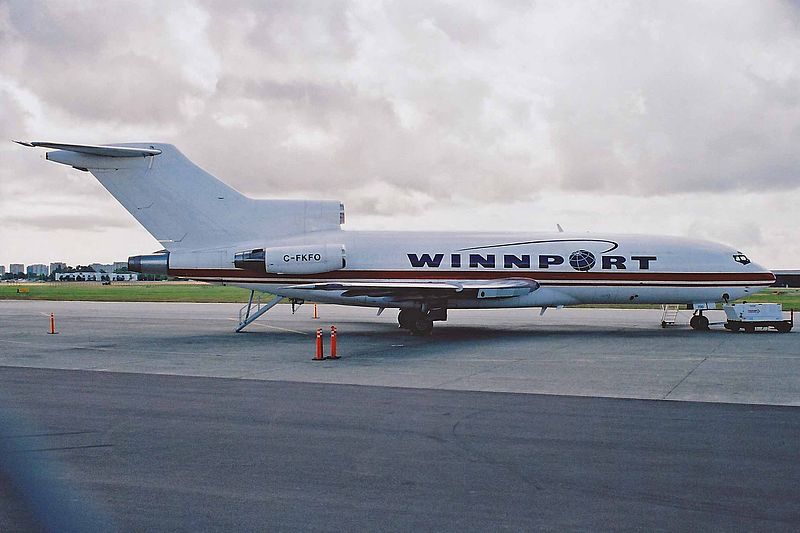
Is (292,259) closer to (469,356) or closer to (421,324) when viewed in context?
(421,324)

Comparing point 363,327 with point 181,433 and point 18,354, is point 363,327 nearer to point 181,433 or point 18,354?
point 18,354

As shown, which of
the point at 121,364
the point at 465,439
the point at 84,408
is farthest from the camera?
the point at 121,364

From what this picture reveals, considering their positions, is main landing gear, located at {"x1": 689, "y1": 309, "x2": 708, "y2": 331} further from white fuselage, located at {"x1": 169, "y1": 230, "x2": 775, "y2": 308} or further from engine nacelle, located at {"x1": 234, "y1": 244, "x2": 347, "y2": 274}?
engine nacelle, located at {"x1": 234, "y1": 244, "x2": 347, "y2": 274}

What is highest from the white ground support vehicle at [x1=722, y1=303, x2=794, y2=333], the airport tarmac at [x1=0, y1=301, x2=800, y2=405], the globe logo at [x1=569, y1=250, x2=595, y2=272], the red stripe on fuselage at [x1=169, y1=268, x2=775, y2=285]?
the globe logo at [x1=569, y1=250, x2=595, y2=272]

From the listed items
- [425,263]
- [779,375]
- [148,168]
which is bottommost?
[779,375]

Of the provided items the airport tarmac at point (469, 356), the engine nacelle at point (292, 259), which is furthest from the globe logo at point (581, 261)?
the engine nacelle at point (292, 259)

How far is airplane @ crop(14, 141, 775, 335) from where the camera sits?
24.0m

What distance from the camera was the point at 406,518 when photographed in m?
6.27

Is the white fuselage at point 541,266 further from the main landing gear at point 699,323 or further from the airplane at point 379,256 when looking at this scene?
the main landing gear at point 699,323

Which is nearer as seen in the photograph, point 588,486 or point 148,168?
point 588,486

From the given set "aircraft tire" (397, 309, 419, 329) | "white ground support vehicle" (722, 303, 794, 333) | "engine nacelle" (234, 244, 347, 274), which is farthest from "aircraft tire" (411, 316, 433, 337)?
"white ground support vehicle" (722, 303, 794, 333)

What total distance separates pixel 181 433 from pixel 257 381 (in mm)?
4712

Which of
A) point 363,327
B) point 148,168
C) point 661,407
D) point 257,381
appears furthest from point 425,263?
point 661,407

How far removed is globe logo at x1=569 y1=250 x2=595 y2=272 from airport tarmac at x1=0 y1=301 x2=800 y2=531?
6.40 m
